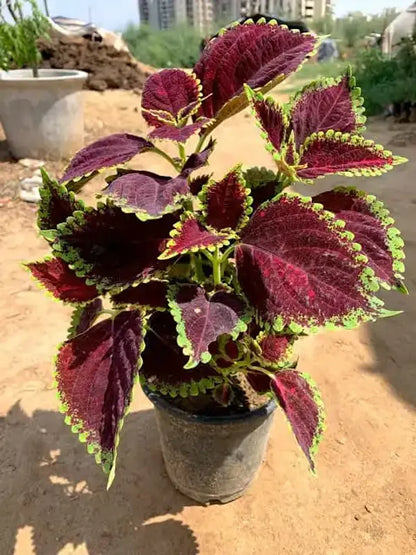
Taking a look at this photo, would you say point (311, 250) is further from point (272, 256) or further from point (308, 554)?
point (308, 554)

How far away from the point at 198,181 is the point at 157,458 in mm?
852

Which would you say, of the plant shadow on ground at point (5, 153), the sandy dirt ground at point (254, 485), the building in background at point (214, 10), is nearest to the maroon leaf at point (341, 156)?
the sandy dirt ground at point (254, 485)

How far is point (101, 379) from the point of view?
860mm

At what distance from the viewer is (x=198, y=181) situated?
39.3 inches

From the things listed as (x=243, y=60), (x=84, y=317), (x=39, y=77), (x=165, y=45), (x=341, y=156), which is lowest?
(x=165, y=45)

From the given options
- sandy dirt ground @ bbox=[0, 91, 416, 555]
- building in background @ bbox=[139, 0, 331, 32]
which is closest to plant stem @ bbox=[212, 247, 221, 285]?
sandy dirt ground @ bbox=[0, 91, 416, 555]

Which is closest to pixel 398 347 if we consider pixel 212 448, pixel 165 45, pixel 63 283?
pixel 212 448

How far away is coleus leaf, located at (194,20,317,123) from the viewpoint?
2.94 ft

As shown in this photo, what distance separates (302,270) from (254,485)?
840 millimetres

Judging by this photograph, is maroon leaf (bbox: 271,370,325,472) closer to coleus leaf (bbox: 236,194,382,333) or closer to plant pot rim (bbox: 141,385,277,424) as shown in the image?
plant pot rim (bbox: 141,385,277,424)

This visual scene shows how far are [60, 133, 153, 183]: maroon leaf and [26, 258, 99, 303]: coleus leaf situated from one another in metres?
0.15

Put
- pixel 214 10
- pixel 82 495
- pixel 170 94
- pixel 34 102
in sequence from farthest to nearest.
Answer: pixel 214 10 < pixel 34 102 < pixel 82 495 < pixel 170 94

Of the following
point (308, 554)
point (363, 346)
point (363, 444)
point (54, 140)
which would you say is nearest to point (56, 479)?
point (308, 554)

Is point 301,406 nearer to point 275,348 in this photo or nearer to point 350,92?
point 275,348
